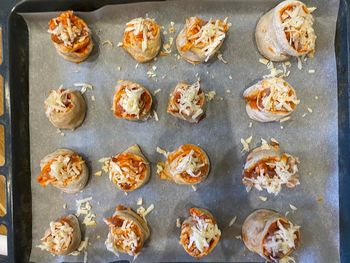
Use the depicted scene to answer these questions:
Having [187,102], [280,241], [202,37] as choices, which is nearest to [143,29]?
[202,37]

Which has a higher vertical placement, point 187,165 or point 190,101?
point 190,101

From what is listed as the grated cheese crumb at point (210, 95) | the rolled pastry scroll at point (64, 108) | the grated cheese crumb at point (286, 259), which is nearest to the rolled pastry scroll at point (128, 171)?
the rolled pastry scroll at point (64, 108)

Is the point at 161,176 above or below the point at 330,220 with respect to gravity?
above

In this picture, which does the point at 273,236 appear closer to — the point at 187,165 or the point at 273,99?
the point at 187,165

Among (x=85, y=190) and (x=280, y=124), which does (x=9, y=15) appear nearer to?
(x=85, y=190)

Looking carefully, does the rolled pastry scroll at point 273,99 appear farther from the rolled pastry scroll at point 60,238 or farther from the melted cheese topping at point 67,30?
the rolled pastry scroll at point 60,238

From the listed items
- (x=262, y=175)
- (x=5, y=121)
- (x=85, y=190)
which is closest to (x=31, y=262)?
(x=85, y=190)
